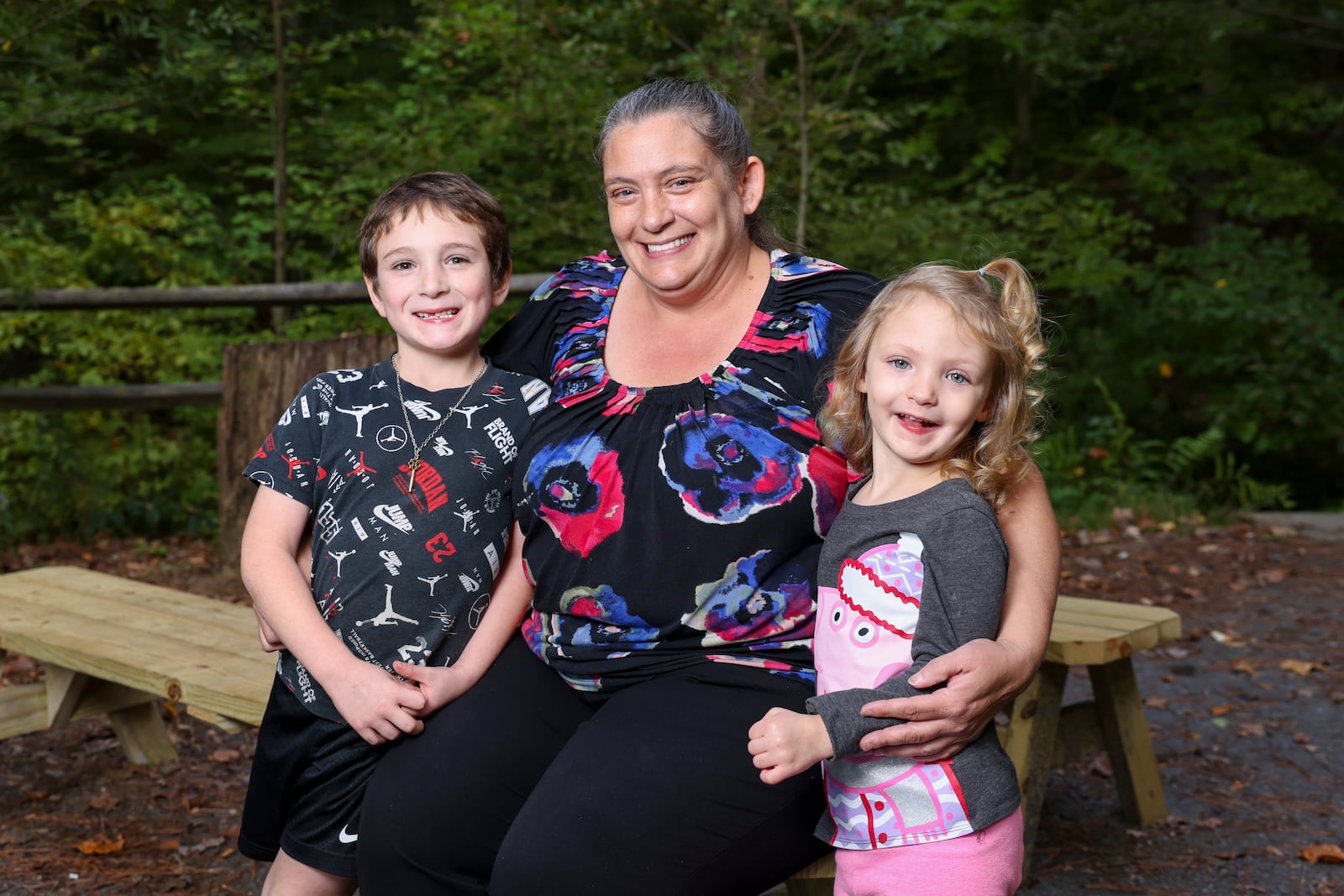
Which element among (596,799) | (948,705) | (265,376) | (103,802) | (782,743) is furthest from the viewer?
(265,376)

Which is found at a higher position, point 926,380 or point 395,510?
point 926,380

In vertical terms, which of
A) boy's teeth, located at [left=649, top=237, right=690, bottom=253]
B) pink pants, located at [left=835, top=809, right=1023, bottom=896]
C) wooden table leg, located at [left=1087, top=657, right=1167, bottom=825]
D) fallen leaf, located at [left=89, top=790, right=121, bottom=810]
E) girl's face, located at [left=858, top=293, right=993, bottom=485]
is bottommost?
fallen leaf, located at [left=89, top=790, right=121, bottom=810]

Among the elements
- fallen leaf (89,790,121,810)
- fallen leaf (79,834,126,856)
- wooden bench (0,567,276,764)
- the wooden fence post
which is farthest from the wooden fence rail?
fallen leaf (79,834,126,856)

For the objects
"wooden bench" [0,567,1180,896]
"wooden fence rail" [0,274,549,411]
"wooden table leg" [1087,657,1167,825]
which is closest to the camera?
"wooden bench" [0,567,1180,896]

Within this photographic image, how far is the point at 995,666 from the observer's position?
5.95 feet

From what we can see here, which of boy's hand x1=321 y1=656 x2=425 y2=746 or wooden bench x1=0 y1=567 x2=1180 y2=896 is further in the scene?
wooden bench x1=0 y1=567 x2=1180 y2=896

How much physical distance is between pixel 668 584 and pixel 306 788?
0.78 meters

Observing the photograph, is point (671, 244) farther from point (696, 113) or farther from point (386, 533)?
point (386, 533)

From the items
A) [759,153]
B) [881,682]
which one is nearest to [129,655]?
[881,682]

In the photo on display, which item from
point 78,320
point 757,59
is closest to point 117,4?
point 78,320

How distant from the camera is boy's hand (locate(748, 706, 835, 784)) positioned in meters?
1.66

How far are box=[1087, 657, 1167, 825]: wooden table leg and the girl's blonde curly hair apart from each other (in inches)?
62.8

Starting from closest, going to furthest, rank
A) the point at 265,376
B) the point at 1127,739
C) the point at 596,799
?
1. the point at 596,799
2. the point at 1127,739
3. the point at 265,376

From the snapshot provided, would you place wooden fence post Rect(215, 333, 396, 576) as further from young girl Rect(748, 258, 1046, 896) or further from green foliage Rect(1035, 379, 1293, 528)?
green foliage Rect(1035, 379, 1293, 528)
